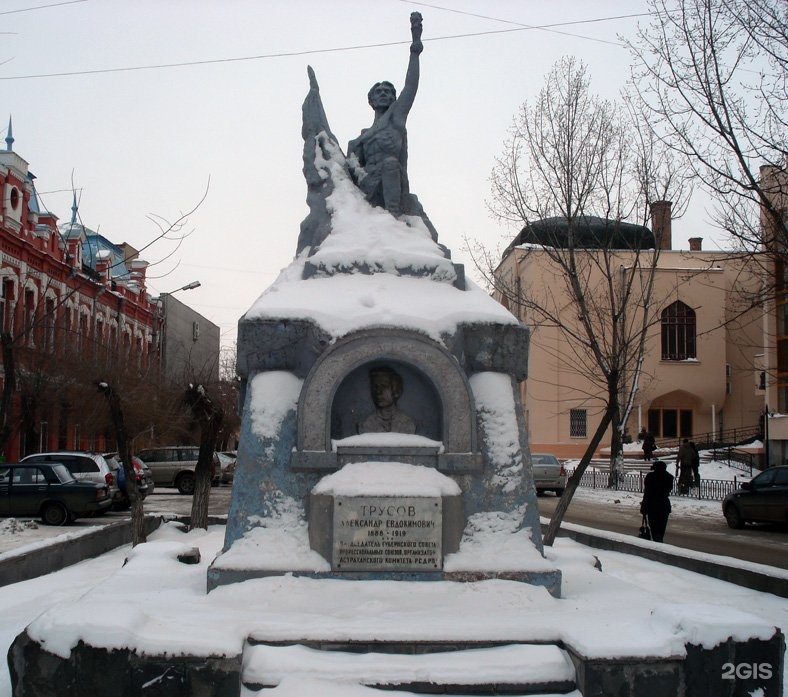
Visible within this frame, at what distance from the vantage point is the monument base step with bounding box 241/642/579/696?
17.1 feet

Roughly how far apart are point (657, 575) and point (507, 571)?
14.9 ft

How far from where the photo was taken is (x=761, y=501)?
19.2m

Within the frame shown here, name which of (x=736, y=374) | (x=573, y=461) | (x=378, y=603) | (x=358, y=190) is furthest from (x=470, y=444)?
(x=736, y=374)

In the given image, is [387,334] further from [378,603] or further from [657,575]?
[657,575]

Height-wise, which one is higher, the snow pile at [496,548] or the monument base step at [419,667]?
the snow pile at [496,548]

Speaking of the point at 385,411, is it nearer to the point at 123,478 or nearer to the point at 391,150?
the point at 391,150

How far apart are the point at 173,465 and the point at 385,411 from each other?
24.9m

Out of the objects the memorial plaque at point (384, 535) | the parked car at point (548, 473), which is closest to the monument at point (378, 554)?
the memorial plaque at point (384, 535)

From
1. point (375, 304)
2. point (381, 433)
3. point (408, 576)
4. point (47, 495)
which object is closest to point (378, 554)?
point (408, 576)

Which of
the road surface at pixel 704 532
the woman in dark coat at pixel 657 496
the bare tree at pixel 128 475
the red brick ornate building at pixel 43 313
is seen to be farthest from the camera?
the red brick ornate building at pixel 43 313

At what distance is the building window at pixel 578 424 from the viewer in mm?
45531

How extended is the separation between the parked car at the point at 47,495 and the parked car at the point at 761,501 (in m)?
13.5

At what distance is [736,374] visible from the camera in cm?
4922

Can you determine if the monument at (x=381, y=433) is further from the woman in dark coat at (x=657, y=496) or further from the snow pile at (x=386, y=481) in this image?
the woman in dark coat at (x=657, y=496)
